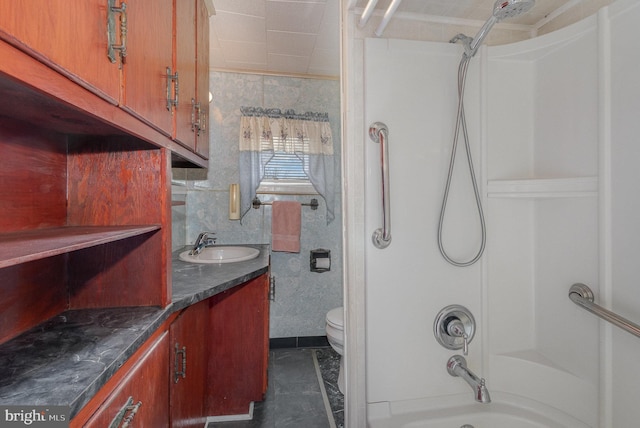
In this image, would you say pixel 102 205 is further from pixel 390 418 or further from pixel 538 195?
pixel 538 195

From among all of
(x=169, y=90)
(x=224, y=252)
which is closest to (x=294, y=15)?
(x=169, y=90)

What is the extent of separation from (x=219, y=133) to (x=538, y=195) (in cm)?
226

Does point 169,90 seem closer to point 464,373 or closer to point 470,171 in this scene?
point 470,171

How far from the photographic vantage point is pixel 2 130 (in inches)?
28.9

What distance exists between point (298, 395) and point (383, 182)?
1570 millimetres

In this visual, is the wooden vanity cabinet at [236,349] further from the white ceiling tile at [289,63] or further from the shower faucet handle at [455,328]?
the white ceiling tile at [289,63]

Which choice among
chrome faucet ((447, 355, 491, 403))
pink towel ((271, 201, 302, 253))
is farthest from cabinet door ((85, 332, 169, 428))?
pink towel ((271, 201, 302, 253))

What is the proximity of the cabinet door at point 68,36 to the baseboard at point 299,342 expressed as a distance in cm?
228

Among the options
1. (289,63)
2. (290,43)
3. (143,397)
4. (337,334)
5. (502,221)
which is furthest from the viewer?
(289,63)

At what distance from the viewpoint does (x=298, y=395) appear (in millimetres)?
1859

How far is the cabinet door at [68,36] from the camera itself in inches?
17.2

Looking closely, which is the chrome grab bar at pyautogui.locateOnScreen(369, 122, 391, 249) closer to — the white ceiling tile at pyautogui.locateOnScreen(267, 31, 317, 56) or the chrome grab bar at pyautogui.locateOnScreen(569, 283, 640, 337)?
the chrome grab bar at pyautogui.locateOnScreen(569, 283, 640, 337)

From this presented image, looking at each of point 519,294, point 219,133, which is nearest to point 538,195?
point 519,294

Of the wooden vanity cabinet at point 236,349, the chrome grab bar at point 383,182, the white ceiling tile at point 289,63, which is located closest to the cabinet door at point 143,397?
the wooden vanity cabinet at point 236,349
